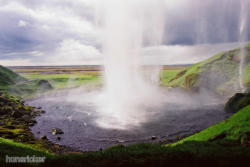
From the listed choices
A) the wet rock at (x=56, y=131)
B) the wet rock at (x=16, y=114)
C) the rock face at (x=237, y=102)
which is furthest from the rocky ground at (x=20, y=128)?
the rock face at (x=237, y=102)

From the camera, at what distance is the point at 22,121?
38469 mm

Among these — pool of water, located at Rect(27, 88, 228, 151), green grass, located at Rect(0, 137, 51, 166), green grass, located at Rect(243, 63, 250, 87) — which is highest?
green grass, located at Rect(243, 63, 250, 87)

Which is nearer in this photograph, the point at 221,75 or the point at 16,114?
the point at 16,114

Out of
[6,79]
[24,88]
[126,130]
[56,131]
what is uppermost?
[6,79]

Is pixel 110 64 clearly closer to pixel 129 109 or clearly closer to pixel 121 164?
pixel 129 109

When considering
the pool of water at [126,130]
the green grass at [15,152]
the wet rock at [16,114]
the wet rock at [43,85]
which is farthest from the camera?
the wet rock at [43,85]

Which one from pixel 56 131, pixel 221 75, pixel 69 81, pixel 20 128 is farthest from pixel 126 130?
pixel 69 81

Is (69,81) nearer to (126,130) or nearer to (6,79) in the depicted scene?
(6,79)

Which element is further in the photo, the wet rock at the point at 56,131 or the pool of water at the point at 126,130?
the wet rock at the point at 56,131

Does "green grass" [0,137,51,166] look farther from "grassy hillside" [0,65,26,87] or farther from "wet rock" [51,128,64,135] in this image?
"grassy hillside" [0,65,26,87]

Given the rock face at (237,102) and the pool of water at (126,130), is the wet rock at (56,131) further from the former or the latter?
the rock face at (237,102)

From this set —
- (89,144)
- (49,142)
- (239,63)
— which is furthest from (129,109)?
(239,63)

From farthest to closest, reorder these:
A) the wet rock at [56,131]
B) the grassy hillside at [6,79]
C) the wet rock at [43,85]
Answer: the wet rock at [43,85], the grassy hillside at [6,79], the wet rock at [56,131]

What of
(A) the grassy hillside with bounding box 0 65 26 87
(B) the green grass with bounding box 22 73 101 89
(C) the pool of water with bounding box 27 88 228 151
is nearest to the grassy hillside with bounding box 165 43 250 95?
(C) the pool of water with bounding box 27 88 228 151
